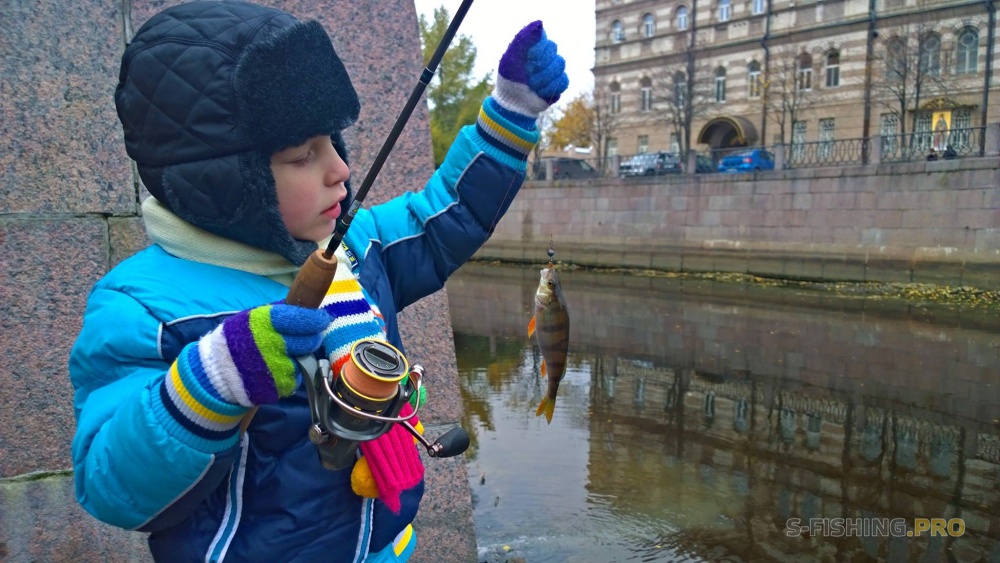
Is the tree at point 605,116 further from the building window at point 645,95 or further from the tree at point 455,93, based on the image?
the tree at point 455,93

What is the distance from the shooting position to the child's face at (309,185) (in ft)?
5.76

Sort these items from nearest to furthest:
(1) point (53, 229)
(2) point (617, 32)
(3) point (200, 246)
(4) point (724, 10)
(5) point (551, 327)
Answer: (3) point (200, 246)
(5) point (551, 327)
(1) point (53, 229)
(4) point (724, 10)
(2) point (617, 32)

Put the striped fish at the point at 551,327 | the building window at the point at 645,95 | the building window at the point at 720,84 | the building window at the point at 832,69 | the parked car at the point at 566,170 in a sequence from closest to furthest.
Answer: the striped fish at the point at 551,327 → the parked car at the point at 566,170 → the building window at the point at 832,69 → the building window at the point at 720,84 → the building window at the point at 645,95

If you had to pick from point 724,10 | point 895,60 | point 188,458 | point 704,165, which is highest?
point 724,10

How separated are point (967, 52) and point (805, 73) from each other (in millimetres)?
6473

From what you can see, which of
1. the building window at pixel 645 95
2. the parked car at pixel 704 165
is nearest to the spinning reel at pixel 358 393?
the parked car at pixel 704 165

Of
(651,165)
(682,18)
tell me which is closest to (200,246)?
(651,165)

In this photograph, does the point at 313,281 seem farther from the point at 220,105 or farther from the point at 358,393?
the point at 220,105

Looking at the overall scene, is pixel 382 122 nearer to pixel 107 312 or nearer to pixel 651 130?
pixel 107 312

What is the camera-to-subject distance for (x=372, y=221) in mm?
2283

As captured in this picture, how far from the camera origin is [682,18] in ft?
118

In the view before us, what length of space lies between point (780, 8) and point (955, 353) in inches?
1025

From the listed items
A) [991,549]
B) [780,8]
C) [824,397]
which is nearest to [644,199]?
[780,8]

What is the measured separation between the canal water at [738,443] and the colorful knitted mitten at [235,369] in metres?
3.44
